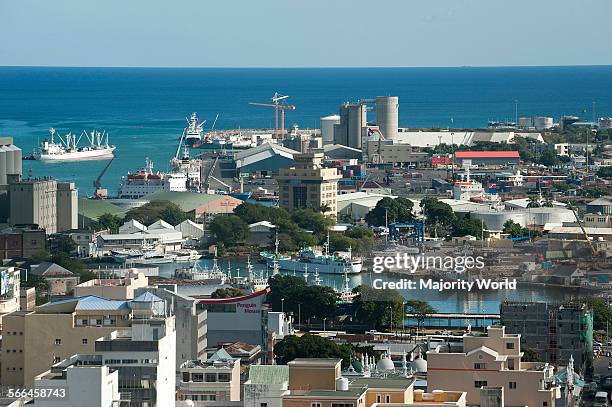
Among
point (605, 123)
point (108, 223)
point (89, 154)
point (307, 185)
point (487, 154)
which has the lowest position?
point (108, 223)

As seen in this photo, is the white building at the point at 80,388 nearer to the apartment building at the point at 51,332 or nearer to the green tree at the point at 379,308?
the apartment building at the point at 51,332

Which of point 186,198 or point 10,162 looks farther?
point 186,198

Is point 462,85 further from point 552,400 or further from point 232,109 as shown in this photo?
point 552,400

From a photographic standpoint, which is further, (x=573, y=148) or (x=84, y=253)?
(x=573, y=148)

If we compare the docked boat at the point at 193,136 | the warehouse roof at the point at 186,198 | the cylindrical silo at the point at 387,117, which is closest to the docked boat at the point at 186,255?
the warehouse roof at the point at 186,198

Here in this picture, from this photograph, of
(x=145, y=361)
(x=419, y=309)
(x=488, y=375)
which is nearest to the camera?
(x=145, y=361)

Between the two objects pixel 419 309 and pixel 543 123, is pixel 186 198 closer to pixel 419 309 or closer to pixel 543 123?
pixel 419 309

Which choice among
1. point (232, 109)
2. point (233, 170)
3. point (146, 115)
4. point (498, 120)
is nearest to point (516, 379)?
point (233, 170)

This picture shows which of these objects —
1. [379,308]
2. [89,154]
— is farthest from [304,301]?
[89,154]
